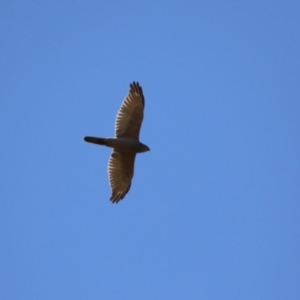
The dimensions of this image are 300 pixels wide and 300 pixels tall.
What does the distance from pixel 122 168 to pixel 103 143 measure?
1.35 metres

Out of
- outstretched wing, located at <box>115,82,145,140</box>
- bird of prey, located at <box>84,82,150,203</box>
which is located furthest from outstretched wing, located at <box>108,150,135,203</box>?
outstretched wing, located at <box>115,82,145,140</box>

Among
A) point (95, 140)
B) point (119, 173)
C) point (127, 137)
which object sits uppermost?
point (127, 137)

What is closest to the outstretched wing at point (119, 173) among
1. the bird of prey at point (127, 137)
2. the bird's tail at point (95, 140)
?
the bird of prey at point (127, 137)

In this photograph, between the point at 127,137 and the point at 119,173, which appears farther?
the point at 119,173

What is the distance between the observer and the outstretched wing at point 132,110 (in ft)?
87.7

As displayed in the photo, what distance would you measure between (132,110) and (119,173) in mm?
2406

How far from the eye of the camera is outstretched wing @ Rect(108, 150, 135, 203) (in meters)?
27.5

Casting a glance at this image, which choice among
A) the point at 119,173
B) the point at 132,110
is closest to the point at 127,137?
the point at 132,110

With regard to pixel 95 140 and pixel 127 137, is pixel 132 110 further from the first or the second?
pixel 95 140

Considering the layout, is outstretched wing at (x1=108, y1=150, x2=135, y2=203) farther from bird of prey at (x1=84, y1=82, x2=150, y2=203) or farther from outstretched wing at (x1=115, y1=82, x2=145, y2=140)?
outstretched wing at (x1=115, y1=82, x2=145, y2=140)

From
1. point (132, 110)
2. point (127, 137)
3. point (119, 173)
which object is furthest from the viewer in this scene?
point (119, 173)

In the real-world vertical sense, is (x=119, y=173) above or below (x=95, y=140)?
below

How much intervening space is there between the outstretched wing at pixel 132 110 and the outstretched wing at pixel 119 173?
113cm

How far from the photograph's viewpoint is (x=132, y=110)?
2672 cm
